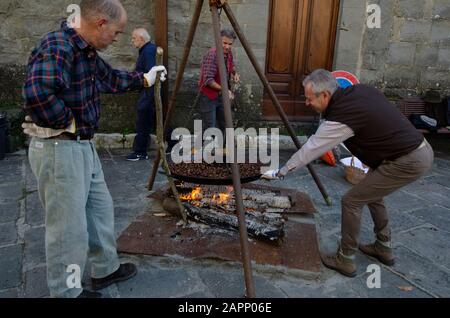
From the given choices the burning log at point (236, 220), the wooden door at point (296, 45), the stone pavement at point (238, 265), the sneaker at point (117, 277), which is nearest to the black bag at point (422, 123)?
the wooden door at point (296, 45)

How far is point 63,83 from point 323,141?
1886 mm

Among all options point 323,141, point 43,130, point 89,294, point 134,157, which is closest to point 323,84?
point 323,141

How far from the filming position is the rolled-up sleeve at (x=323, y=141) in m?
2.92

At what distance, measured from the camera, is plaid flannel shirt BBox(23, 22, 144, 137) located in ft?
6.87

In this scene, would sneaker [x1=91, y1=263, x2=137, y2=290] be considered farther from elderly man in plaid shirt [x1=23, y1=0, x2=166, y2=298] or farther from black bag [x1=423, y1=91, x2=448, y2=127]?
black bag [x1=423, y1=91, x2=448, y2=127]

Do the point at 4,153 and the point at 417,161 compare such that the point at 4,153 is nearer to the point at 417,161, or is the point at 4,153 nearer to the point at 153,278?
the point at 153,278

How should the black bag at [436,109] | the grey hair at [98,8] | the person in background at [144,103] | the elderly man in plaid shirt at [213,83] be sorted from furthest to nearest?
1. the black bag at [436,109]
2. the person in background at [144,103]
3. the elderly man in plaid shirt at [213,83]
4. the grey hair at [98,8]

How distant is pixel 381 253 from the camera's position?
131 inches

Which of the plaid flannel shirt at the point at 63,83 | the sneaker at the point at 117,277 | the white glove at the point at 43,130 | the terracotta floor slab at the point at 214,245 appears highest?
the plaid flannel shirt at the point at 63,83

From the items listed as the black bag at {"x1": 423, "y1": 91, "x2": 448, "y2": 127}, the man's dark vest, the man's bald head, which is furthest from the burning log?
the black bag at {"x1": 423, "y1": 91, "x2": 448, "y2": 127}

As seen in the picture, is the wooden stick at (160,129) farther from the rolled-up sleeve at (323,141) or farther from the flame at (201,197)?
the rolled-up sleeve at (323,141)

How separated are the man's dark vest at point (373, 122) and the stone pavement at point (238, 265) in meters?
1.02

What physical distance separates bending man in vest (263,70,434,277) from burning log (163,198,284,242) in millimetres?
592

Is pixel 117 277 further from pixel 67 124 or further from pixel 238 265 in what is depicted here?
pixel 67 124
